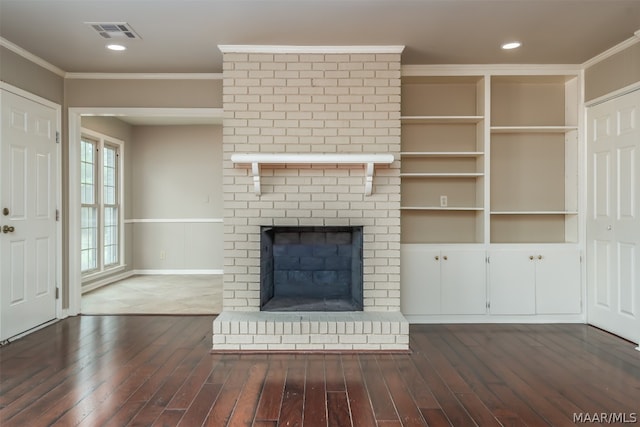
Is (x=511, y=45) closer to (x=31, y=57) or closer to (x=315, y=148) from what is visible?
(x=315, y=148)

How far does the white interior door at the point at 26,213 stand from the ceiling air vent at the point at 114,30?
1.04 m

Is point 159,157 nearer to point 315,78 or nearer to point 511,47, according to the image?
point 315,78

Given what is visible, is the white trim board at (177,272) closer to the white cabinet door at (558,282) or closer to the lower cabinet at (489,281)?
the lower cabinet at (489,281)

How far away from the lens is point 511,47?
3.49m

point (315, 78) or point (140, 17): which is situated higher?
point (140, 17)

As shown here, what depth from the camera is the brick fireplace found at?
3.47 metres

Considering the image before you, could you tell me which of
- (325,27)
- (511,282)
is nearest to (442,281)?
(511,282)

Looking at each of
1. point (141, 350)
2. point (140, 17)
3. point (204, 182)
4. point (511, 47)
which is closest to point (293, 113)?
point (140, 17)

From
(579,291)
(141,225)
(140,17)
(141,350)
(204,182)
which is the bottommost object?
(141,350)

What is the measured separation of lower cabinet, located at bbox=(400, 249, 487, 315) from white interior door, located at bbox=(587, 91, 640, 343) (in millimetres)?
1013

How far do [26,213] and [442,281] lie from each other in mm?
3821

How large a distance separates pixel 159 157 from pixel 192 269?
1952mm

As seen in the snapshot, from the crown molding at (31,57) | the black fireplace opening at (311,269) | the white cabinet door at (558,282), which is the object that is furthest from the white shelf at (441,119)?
the crown molding at (31,57)

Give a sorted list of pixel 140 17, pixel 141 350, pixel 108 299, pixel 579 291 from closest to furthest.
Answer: pixel 140 17, pixel 141 350, pixel 579 291, pixel 108 299
